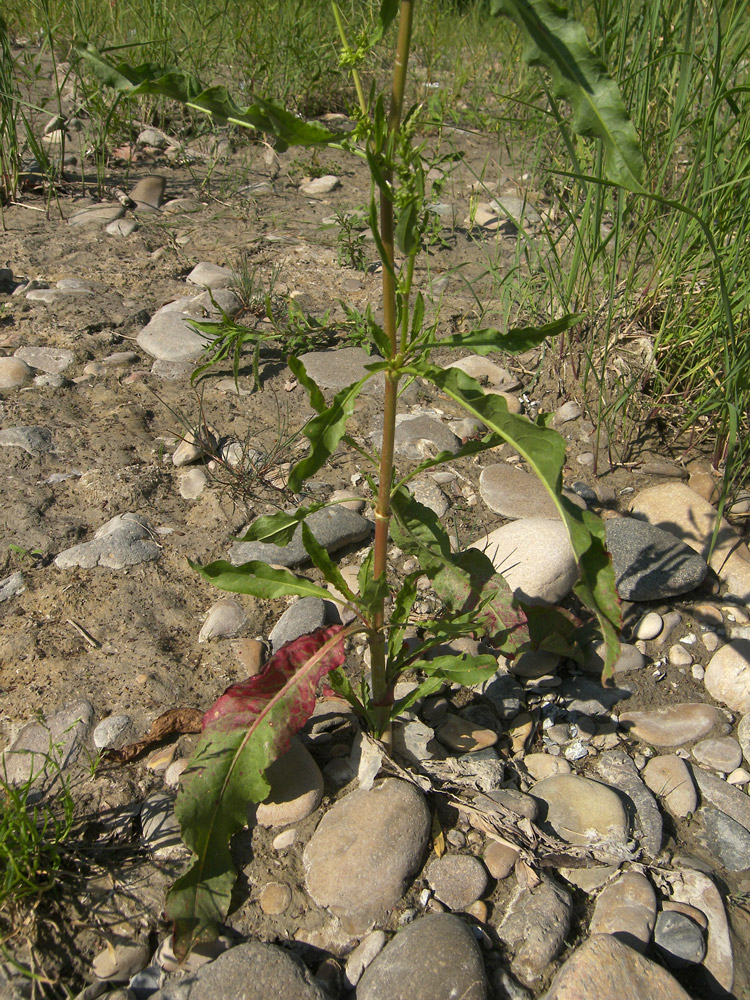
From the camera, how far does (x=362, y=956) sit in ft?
4.89

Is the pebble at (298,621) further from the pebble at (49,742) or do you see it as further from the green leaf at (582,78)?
the green leaf at (582,78)

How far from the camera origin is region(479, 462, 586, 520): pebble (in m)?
2.47

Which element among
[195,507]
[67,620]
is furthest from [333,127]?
[67,620]

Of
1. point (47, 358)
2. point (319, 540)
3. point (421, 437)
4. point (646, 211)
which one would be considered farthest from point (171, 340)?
point (646, 211)

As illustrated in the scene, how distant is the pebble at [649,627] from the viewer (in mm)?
2182

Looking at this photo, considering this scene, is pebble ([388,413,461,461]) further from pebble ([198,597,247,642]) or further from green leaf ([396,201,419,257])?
green leaf ([396,201,419,257])

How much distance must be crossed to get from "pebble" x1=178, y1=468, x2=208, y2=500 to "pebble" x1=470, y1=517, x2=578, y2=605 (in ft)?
2.92

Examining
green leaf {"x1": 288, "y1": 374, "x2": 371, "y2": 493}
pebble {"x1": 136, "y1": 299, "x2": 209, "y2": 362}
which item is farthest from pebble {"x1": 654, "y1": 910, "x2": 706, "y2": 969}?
pebble {"x1": 136, "y1": 299, "x2": 209, "y2": 362}

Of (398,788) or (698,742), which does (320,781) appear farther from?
(698,742)

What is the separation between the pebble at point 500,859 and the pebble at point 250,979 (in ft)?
1.40

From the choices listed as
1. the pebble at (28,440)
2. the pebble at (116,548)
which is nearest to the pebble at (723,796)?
the pebble at (116,548)

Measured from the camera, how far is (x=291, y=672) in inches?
64.4

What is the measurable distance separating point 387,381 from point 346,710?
0.89 m

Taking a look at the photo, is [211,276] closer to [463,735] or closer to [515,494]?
[515,494]
